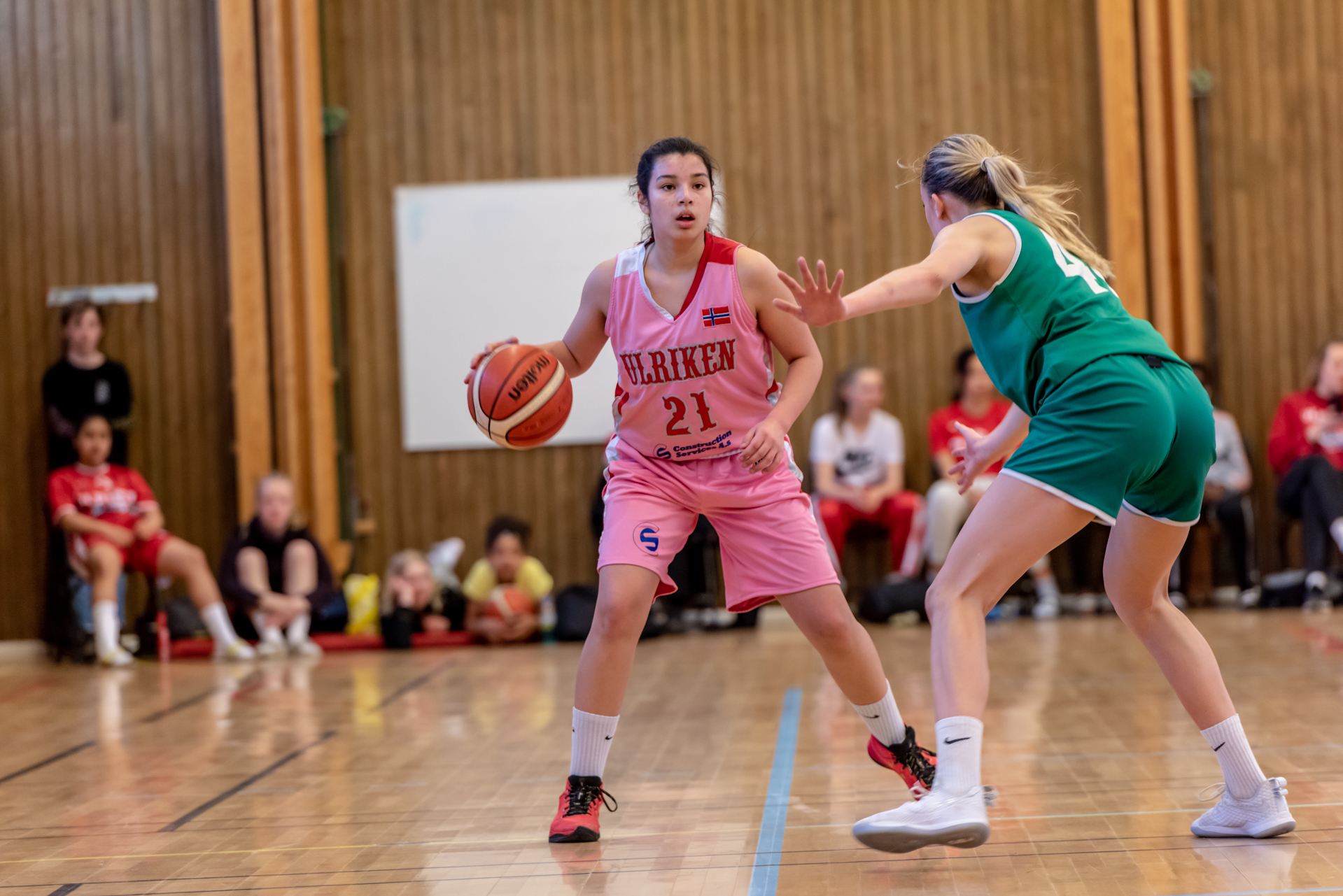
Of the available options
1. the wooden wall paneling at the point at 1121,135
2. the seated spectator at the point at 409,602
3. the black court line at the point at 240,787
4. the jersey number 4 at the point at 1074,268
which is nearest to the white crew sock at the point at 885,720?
the jersey number 4 at the point at 1074,268

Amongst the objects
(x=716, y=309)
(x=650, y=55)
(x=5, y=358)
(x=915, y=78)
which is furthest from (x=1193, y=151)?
(x=5, y=358)

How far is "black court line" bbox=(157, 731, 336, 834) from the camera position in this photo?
3205 mm

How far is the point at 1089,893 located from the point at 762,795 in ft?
3.54

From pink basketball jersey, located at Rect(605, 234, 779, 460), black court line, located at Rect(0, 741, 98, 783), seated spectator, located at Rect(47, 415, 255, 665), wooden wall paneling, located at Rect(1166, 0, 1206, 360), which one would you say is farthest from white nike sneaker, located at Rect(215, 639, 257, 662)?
wooden wall paneling, located at Rect(1166, 0, 1206, 360)

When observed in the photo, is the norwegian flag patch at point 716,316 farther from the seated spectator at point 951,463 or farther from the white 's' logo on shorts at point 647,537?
the seated spectator at point 951,463

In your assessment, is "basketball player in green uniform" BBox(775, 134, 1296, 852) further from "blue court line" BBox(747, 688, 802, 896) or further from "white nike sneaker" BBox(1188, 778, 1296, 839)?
"blue court line" BBox(747, 688, 802, 896)

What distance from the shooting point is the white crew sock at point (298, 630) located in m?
7.08

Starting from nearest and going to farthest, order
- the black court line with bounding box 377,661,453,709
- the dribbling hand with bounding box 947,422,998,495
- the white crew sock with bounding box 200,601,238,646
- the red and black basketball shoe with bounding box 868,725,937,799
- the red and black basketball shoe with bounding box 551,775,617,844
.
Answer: the dribbling hand with bounding box 947,422,998,495 < the red and black basketball shoe with bounding box 551,775,617,844 < the red and black basketball shoe with bounding box 868,725,937,799 < the black court line with bounding box 377,661,453,709 < the white crew sock with bounding box 200,601,238,646

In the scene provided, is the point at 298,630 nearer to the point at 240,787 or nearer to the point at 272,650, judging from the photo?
the point at 272,650

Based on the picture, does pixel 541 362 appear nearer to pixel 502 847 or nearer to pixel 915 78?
pixel 502 847

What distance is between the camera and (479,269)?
8328 millimetres

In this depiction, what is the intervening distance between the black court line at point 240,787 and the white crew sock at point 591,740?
3.27ft

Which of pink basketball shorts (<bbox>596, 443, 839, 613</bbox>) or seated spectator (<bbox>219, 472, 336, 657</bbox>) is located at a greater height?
pink basketball shorts (<bbox>596, 443, 839, 613</bbox>)

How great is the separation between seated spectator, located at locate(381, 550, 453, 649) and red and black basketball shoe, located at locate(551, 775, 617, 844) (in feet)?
14.5
